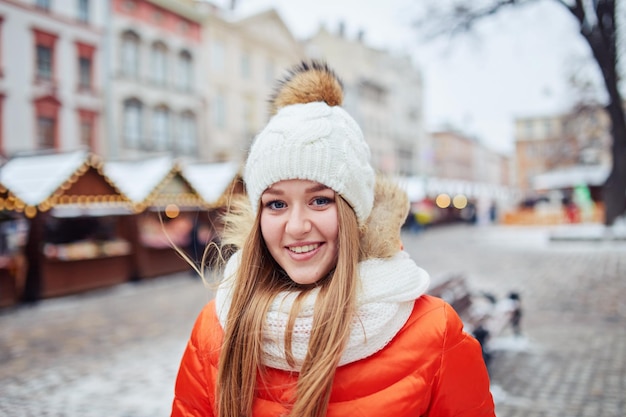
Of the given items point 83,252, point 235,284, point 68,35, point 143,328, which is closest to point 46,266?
point 83,252

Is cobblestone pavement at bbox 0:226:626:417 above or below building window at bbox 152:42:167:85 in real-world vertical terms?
below

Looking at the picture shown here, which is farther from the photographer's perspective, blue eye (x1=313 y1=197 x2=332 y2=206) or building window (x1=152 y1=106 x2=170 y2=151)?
building window (x1=152 y1=106 x2=170 y2=151)

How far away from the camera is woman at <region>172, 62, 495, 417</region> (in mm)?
1395

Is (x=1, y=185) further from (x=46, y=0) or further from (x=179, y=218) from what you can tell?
(x=46, y=0)

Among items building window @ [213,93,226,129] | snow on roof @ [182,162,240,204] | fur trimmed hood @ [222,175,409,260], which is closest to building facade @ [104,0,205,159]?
building window @ [213,93,226,129]

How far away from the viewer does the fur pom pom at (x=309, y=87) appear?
1634 millimetres

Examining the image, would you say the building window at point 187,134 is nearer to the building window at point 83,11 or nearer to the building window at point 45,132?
the building window at point 83,11

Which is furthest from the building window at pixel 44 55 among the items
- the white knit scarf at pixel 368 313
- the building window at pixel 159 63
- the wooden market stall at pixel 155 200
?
the white knit scarf at pixel 368 313

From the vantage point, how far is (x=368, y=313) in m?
1.43

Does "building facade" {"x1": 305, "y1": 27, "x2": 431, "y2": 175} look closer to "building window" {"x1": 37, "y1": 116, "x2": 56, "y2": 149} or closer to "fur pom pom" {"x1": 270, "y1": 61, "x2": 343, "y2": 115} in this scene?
"building window" {"x1": 37, "y1": 116, "x2": 56, "y2": 149}

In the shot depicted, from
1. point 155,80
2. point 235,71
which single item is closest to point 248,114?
point 235,71

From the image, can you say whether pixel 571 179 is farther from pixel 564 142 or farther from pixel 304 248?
pixel 304 248

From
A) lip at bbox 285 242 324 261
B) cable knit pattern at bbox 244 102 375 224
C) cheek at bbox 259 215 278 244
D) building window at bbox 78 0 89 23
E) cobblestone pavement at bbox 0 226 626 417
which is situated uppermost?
building window at bbox 78 0 89 23

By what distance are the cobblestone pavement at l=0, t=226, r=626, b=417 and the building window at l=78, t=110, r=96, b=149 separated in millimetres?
11610
